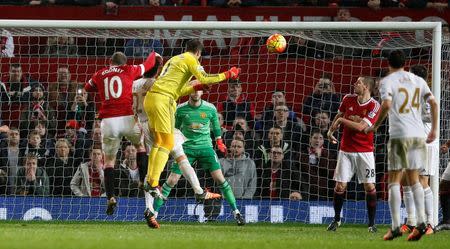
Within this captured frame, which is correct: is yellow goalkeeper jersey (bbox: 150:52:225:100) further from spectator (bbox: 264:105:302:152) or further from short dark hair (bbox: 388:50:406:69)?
spectator (bbox: 264:105:302:152)

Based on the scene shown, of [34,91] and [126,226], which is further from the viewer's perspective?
[34,91]

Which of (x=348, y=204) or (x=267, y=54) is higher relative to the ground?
(x=267, y=54)

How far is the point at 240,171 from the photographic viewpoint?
16594mm

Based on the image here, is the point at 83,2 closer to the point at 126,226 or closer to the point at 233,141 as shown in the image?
the point at 233,141

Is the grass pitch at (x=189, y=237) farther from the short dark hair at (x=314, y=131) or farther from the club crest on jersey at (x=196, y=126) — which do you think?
the short dark hair at (x=314, y=131)

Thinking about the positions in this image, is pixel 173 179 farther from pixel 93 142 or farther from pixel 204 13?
pixel 204 13

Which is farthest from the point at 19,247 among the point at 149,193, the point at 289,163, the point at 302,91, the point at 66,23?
the point at 302,91

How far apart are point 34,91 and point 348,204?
209 inches

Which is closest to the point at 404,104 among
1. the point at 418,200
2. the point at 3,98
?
the point at 418,200

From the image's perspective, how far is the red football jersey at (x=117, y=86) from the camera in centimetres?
1442

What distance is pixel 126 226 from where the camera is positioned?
14500 mm

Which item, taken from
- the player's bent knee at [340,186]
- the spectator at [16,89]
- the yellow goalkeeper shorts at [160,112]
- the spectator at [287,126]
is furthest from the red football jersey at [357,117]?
the spectator at [16,89]

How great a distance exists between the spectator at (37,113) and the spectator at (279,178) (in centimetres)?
350

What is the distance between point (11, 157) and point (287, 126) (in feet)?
14.3
